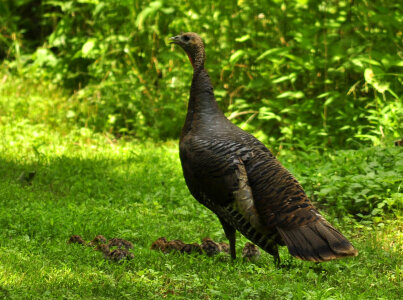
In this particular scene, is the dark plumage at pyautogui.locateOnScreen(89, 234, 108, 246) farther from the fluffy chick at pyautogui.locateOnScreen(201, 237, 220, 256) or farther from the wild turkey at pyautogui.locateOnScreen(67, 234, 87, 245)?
the fluffy chick at pyautogui.locateOnScreen(201, 237, 220, 256)

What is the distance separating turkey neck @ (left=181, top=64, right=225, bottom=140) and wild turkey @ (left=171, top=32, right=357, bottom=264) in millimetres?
10

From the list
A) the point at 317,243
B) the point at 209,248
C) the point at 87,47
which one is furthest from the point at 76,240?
the point at 87,47

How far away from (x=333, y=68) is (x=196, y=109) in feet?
13.8

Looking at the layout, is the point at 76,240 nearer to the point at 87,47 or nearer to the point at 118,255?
the point at 118,255

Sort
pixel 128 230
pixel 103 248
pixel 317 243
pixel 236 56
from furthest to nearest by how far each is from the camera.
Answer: pixel 236 56 → pixel 128 230 → pixel 103 248 → pixel 317 243

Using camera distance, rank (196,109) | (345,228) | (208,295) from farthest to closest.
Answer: (345,228), (196,109), (208,295)

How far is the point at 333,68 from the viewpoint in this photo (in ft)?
29.3

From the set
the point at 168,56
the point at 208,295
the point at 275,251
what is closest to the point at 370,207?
the point at 275,251

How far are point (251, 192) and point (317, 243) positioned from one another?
0.74m

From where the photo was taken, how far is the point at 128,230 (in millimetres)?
5715

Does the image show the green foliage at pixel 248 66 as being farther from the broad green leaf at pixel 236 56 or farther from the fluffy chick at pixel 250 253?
the fluffy chick at pixel 250 253

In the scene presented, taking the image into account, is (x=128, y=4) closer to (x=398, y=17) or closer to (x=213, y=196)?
(x=398, y=17)

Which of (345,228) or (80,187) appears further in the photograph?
(80,187)

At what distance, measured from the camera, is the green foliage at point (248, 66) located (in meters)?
8.43
